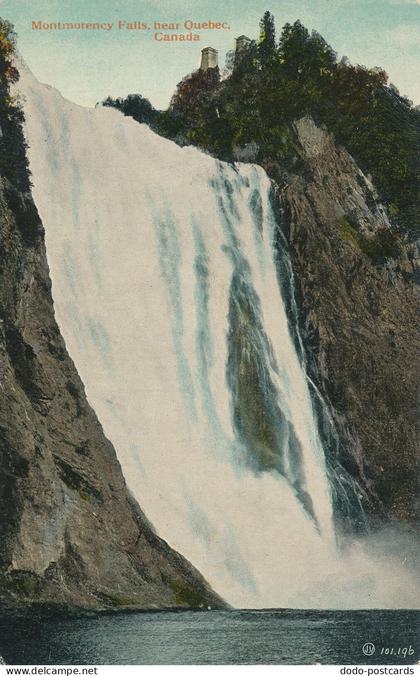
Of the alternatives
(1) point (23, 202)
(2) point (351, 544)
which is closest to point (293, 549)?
(2) point (351, 544)

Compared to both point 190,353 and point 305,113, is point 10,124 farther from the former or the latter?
point 305,113

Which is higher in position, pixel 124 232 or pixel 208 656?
pixel 124 232

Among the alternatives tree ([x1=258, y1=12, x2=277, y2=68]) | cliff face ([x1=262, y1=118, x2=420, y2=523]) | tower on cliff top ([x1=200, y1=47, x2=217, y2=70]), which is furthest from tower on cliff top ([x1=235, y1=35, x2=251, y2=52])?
cliff face ([x1=262, y1=118, x2=420, y2=523])

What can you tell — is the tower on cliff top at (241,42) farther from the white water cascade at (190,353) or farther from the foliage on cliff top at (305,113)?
the white water cascade at (190,353)

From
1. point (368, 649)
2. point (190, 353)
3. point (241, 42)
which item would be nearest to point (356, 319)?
point (190, 353)

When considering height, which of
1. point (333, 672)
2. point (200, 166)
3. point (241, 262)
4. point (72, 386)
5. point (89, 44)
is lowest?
point (333, 672)

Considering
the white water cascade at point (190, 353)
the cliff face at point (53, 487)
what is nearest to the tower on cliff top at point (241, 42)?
the white water cascade at point (190, 353)

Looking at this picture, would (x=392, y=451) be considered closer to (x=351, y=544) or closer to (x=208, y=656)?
(x=351, y=544)
